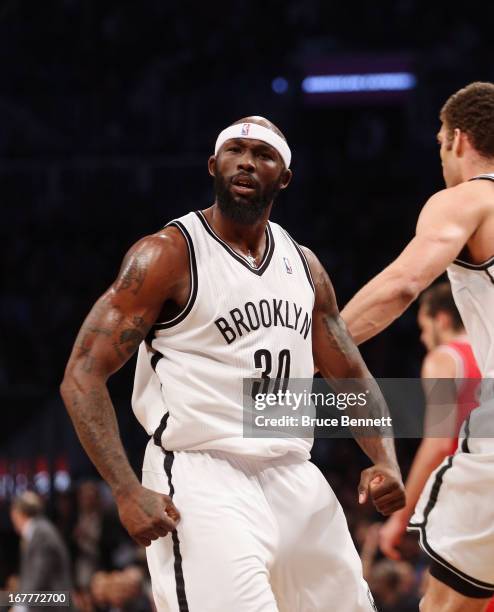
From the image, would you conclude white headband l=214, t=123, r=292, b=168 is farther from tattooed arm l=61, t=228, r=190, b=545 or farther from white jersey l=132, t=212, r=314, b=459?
tattooed arm l=61, t=228, r=190, b=545

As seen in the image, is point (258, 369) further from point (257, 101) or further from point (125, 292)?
point (257, 101)

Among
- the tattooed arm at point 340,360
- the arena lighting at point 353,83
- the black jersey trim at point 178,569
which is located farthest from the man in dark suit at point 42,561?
the arena lighting at point 353,83

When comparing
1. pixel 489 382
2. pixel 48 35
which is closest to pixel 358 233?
pixel 48 35

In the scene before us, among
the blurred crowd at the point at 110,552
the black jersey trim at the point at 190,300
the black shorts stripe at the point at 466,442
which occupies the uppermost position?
the black jersey trim at the point at 190,300

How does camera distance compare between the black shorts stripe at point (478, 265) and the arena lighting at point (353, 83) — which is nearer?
the black shorts stripe at point (478, 265)

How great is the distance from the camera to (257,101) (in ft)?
49.3

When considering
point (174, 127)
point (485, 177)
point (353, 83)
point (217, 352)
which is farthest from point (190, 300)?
point (353, 83)

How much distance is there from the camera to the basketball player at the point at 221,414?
116 inches

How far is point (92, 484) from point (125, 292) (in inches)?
292

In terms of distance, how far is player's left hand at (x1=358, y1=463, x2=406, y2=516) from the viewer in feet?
10.8

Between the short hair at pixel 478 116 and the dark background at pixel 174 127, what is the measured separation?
30.6 feet

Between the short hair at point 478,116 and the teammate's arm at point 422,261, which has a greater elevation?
the short hair at point 478,116

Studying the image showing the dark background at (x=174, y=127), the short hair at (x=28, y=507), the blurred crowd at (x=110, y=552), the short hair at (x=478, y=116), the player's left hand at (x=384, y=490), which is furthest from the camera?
the dark background at (x=174, y=127)

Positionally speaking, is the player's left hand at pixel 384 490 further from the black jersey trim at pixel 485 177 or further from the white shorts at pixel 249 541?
the black jersey trim at pixel 485 177
